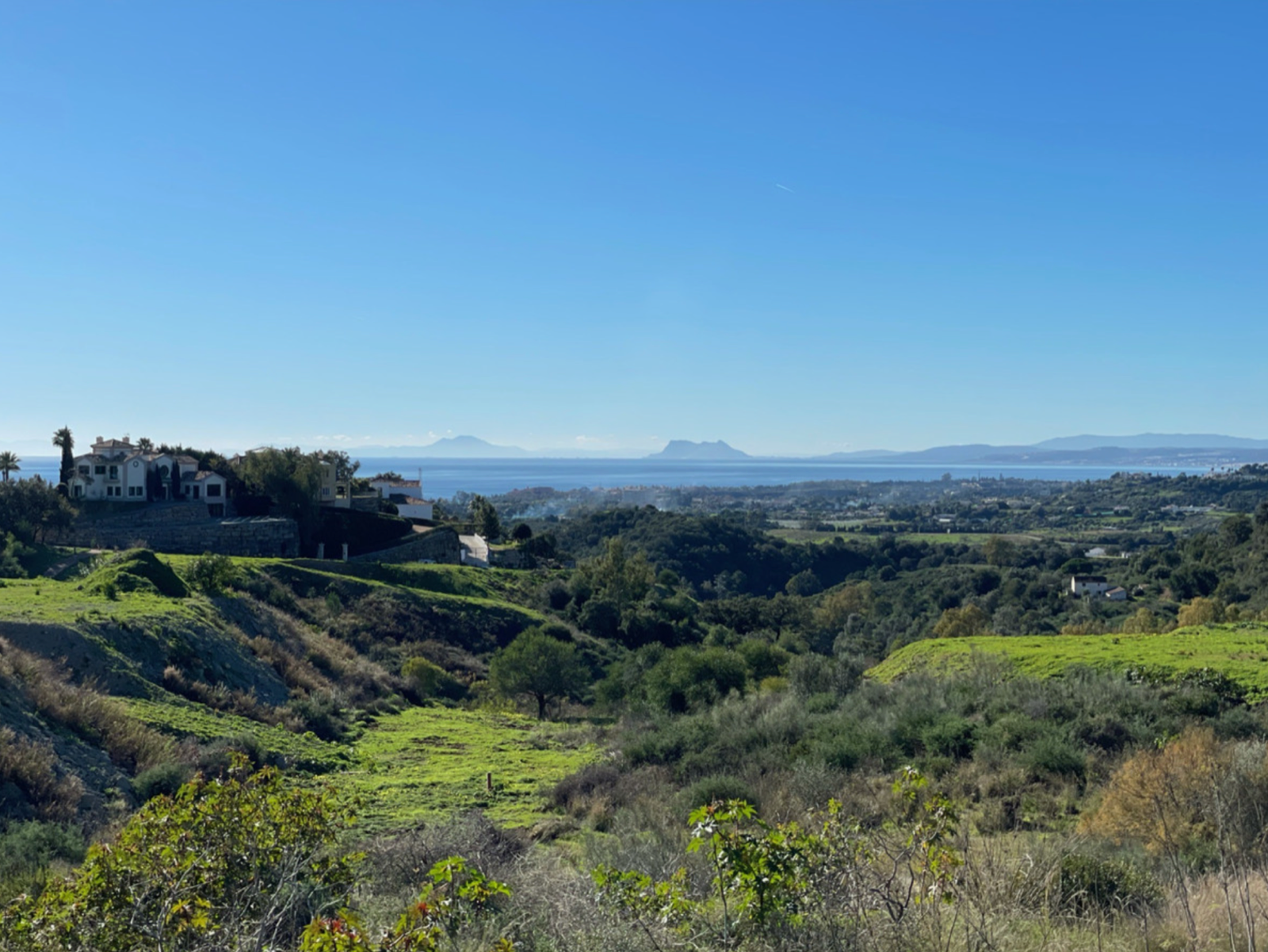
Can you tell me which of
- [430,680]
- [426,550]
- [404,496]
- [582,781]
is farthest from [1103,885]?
[404,496]

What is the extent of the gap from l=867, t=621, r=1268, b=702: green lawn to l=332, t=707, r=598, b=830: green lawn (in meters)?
6.89

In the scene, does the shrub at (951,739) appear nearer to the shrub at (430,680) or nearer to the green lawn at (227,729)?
the green lawn at (227,729)

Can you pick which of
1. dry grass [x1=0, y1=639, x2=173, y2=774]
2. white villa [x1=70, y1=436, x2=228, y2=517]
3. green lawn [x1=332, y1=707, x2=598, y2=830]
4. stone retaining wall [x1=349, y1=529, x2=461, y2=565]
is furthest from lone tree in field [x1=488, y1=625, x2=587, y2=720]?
white villa [x1=70, y1=436, x2=228, y2=517]

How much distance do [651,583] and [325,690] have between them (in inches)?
1199

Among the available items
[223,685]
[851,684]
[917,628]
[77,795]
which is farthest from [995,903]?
[917,628]

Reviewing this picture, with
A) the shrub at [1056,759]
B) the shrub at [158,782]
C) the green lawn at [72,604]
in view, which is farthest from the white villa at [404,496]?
the shrub at [1056,759]

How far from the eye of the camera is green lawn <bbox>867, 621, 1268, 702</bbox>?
12922 millimetres

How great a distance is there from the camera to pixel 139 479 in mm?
40781

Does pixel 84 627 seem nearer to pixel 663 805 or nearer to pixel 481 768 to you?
pixel 481 768

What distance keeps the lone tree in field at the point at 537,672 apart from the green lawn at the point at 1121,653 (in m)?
10.1

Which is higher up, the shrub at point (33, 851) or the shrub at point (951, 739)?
the shrub at point (33, 851)

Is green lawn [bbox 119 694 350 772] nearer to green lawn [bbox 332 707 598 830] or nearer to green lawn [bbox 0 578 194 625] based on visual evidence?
green lawn [bbox 332 707 598 830]

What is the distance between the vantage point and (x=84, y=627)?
1636cm

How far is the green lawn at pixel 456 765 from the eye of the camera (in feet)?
38.1
